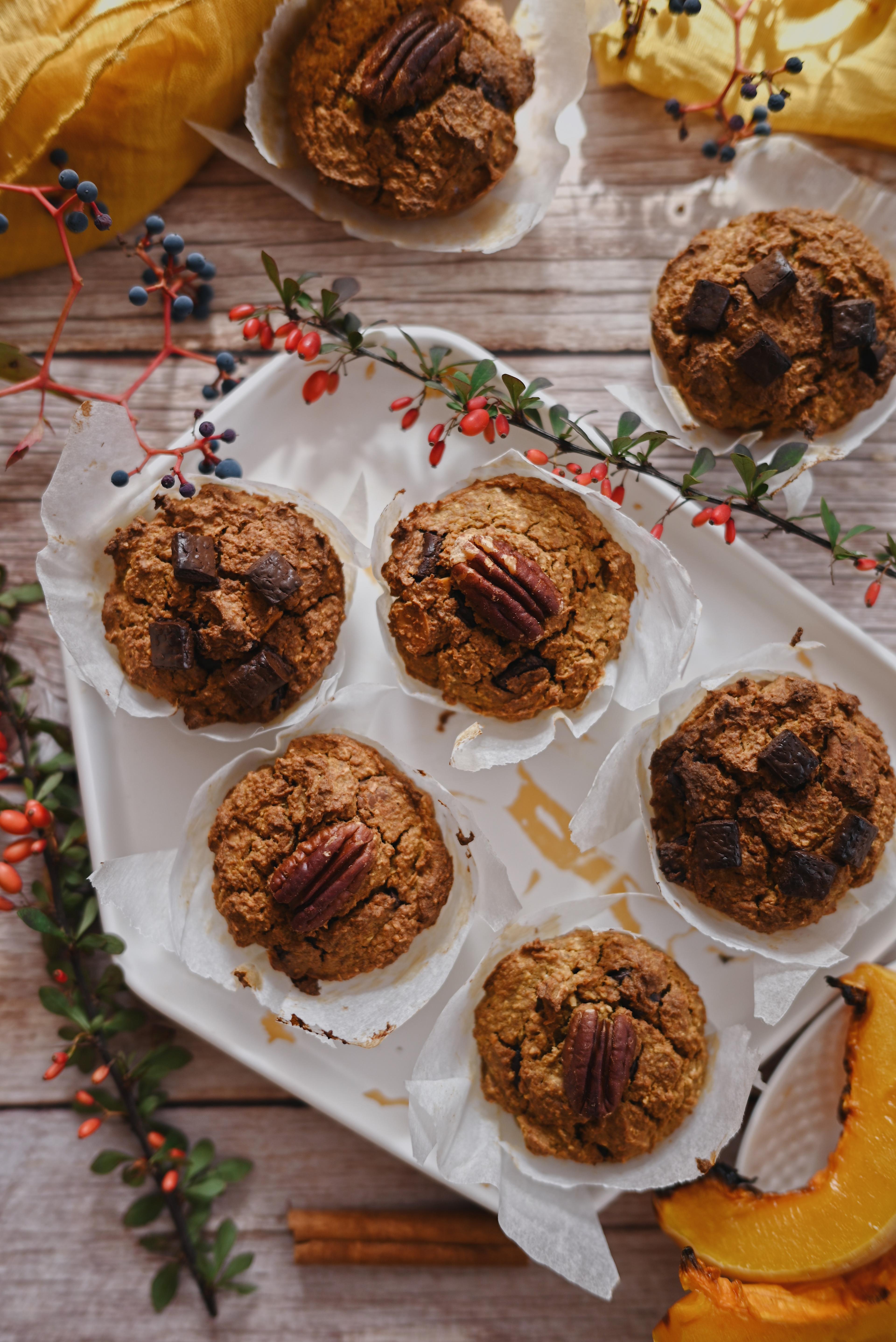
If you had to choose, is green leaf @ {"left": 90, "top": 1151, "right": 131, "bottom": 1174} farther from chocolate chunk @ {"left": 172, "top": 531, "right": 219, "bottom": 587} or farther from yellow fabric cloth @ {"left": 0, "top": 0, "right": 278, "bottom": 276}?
yellow fabric cloth @ {"left": 0, "top": 0, "right": 278, "bottom": 276}

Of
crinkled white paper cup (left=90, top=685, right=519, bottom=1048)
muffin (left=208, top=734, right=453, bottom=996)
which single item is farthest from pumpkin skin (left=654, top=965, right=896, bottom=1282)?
muffin (left=208, top=734, right=453, bottom=996)

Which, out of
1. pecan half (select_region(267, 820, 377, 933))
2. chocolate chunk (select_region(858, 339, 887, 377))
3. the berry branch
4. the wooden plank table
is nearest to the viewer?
pecan half (select_region(267, 820, 377, 933))

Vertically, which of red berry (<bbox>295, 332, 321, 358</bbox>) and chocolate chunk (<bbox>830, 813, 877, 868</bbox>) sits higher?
red berry (<bbox>295, 332, 321, 358</bbox>)

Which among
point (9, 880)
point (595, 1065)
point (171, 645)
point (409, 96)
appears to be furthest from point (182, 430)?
point (595, 1065)

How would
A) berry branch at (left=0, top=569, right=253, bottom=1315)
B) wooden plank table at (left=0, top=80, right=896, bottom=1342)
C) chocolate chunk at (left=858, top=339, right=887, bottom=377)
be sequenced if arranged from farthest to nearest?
wooden plank table at (left=0, top=80, right=896, bottom=1342)
berry branch at (left=0, top=569, right=253, bottom=1315)
chocolate chunk at (left=858, top=339, right=887, bottom=377)

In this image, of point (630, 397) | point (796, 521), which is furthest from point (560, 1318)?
point (630, 397)

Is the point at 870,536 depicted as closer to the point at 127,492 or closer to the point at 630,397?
the point at 630,397

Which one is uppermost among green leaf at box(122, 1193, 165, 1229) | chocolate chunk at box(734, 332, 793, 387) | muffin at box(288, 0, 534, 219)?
muffin at box(288, 0, 534, 219)
